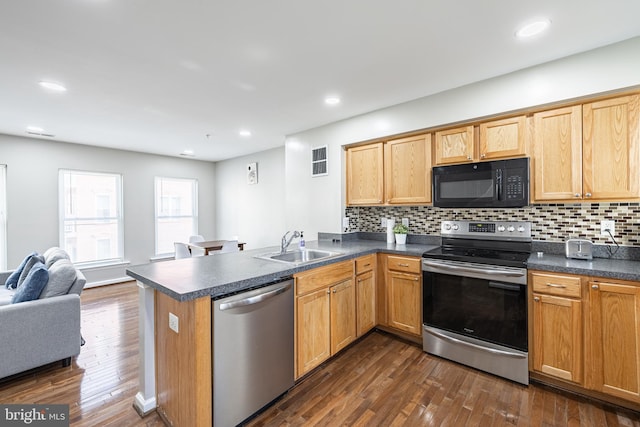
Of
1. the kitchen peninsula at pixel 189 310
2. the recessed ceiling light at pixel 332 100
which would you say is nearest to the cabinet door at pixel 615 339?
the kitchen peninsula at pixel 189 310

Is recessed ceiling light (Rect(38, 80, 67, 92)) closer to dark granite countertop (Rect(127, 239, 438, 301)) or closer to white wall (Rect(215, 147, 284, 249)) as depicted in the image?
dark granite countertop (Rect(127, 239, 438, 301))

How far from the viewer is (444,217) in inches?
122

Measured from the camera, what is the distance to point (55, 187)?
464 cm

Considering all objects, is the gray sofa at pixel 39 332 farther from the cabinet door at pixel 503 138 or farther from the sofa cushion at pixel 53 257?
the cabinet door at pixel 503 138

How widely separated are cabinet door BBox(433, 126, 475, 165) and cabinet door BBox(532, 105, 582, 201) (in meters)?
0.49

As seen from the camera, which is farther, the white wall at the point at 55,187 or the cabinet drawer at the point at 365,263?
the white wall at the point at 55,187

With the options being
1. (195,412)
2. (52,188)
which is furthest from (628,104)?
(52,188)

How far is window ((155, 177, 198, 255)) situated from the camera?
5918mm

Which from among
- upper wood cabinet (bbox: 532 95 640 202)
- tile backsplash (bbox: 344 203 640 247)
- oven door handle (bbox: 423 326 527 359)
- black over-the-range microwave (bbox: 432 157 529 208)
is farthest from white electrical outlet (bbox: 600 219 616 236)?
oven door handle (bbox: 423 326 527 359)

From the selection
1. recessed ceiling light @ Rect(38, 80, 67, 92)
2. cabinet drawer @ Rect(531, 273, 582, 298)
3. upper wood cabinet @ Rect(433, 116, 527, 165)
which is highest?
recessed ceiling light @ Rect(38, 80, 67, 92)

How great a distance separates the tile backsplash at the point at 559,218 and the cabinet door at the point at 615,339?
26.3 inches

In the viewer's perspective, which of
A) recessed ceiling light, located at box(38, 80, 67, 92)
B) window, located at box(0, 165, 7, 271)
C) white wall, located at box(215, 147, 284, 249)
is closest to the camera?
recessed ceiling light, located at box(38, 80, 67, 92)

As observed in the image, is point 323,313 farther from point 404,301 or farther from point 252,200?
point 252,200

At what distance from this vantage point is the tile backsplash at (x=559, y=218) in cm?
222
